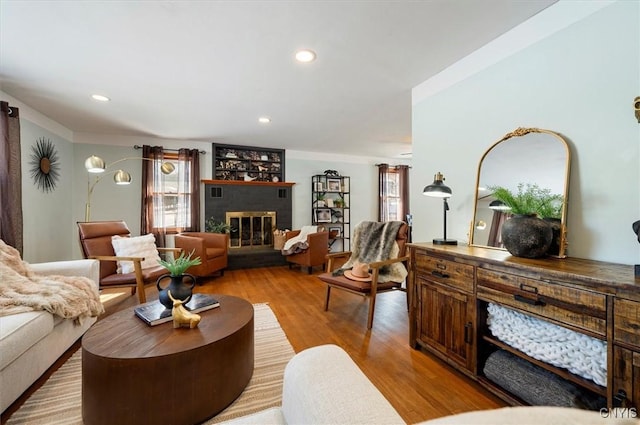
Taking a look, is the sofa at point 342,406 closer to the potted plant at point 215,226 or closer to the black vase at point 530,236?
the black vase at point 530,236

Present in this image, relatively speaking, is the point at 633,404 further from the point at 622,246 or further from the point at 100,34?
the point at 100,34

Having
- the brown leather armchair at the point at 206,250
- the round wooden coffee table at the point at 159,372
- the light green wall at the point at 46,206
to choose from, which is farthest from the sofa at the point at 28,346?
the light green wall at the point at 46,206

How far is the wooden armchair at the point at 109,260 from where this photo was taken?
104 inches

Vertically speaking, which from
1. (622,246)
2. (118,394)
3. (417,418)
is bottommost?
(417,418)

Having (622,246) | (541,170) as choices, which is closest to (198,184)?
(541,170)

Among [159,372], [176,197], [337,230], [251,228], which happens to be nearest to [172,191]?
[176,197]

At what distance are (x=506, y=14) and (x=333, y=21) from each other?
3.64 ft

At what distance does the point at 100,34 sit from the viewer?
187 centimetres

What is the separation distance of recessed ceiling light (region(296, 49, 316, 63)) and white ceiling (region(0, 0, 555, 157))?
0.06m

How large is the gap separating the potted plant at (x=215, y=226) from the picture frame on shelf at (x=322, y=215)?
1.95 m

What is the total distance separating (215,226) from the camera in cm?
507

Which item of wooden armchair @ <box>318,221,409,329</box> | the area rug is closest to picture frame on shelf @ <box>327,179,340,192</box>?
wooden armchair @ <box>318,221,409,329</box>

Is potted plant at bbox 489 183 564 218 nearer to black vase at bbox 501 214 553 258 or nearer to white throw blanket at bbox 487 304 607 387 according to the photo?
black vase at bbox 501 214 553 258

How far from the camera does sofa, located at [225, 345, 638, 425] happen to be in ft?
1.30
